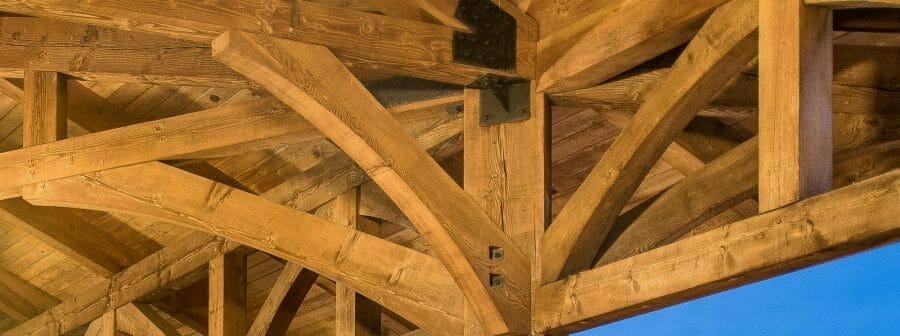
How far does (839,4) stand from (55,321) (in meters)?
4.78

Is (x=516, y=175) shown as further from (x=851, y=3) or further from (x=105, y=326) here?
(x=105, y=326)

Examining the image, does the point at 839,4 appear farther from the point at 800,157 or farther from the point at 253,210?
the point at 253,210

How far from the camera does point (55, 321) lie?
7969 millimetres

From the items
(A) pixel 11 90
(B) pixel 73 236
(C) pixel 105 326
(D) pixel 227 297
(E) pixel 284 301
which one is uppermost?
(A) pixel 11 90

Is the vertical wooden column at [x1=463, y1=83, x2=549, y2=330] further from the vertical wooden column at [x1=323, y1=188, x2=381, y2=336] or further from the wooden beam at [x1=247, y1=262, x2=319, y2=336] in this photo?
the wooden beam at [x1=247, y1=262, x2=319, y2=336]

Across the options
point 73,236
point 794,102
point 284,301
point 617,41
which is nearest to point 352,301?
point 284,301

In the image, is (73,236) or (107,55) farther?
(73,236)

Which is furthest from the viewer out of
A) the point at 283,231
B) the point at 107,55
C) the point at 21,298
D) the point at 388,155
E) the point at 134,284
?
the point at 21,298

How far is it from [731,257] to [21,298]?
475 centimetres

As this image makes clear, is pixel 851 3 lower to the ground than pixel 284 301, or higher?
lower

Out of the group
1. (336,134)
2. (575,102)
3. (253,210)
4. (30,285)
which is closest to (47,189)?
(253,210)

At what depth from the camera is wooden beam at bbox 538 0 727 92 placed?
4836 mm

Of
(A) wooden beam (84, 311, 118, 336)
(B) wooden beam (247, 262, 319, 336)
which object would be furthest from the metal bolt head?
(A) wooden beam (84, 311, 118, 336)

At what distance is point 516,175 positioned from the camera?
5.26 meters
